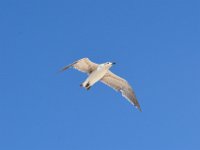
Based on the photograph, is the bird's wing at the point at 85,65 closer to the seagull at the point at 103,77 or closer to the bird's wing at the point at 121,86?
the seagull at the point at 103,77

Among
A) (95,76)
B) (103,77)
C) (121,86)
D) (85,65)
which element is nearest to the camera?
(95,76)

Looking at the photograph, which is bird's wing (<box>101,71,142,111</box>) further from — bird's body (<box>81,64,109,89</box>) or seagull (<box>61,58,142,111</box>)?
bird's body (<box>81,64,109,89</box>)

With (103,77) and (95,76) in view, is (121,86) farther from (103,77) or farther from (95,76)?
(95,76)

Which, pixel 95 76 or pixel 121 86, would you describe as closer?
pixel 95 76

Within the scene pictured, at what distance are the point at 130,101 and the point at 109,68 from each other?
3157 mm

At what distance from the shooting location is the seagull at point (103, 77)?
1492 inches

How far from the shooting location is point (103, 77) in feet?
135

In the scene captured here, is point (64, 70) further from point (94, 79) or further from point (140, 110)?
point (140, 110)

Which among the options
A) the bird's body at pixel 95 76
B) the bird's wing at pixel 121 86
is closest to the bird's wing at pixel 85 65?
the bird's body at pixel 95 76

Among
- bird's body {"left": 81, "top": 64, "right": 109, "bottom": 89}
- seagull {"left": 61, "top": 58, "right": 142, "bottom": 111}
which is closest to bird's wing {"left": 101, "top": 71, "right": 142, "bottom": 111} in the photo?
seagull {"left": 61, "top": 58, "right": 142, "bottom": 111}

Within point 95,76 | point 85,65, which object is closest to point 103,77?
point 95,76

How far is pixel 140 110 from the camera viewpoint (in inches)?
1618

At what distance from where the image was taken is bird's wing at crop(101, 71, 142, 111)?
41.1 meters

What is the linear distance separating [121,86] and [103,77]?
1.47m
